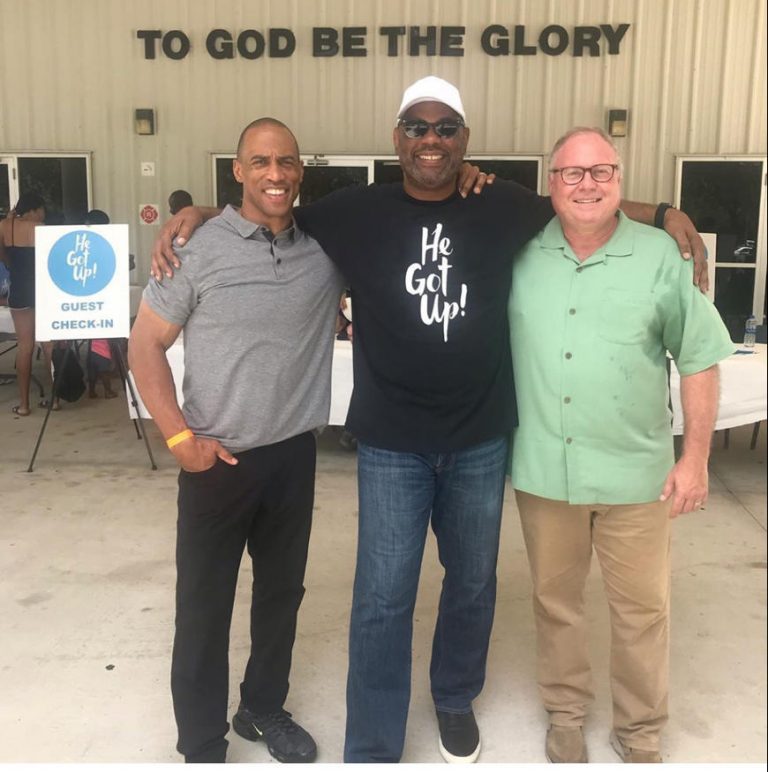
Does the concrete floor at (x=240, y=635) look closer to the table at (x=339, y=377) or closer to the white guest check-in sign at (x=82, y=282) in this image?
the table at (x=339, y=377)

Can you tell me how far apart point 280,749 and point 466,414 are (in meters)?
1.12

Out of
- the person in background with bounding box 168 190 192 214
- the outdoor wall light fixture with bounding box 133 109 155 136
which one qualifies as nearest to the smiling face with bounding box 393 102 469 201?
the person in background with bounding box 168 190 192 214

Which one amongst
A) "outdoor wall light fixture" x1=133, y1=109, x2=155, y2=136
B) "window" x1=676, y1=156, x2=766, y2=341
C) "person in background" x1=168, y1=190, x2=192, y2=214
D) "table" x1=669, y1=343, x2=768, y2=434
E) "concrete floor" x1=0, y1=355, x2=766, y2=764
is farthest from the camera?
"outdoor wall light fixture" x1=133, y1=109, x2=155, y2=136

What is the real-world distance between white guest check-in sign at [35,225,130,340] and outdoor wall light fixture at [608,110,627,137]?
18.1 ft

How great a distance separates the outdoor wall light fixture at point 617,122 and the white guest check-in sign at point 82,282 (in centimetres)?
552

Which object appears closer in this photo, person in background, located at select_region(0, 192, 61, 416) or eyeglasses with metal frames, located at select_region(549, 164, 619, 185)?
eyeglasses with metal frames, located at select_region(549, 164, 619, 185)

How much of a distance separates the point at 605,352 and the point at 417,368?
48 centimetres

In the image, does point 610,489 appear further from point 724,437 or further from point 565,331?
point 724,437

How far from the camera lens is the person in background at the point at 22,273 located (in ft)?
22.2

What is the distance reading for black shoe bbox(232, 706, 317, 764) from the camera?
7.62 ft

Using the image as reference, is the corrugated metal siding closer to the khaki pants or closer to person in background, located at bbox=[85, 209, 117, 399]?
person in background, located at bbox=[85, 209, 117, 399]

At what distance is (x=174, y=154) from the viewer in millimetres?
9086

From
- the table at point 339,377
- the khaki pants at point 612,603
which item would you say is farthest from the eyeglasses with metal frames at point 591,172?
the table at point 339,377

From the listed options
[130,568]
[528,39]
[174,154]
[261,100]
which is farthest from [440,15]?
[130,568]
